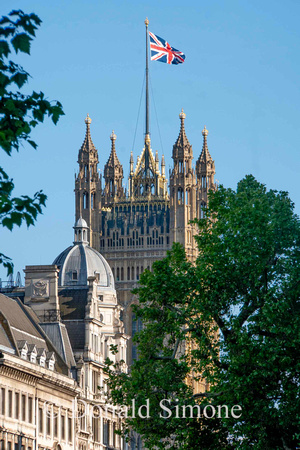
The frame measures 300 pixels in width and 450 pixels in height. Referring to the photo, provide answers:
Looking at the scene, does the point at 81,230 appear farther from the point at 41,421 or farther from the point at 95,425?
the point at 41,421

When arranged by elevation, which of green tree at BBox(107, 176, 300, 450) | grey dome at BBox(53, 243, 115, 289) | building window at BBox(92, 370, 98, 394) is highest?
grey dome at BBox(53, 243, 115, 289)

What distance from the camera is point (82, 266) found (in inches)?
5512

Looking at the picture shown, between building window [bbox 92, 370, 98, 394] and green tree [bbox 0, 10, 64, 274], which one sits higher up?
building window [bbox 92, 370, 98, 394]

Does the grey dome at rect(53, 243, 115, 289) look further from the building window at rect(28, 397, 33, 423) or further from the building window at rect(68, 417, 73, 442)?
the building window at rect(28, 397, 33, 423)

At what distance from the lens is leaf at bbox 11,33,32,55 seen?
29.8m

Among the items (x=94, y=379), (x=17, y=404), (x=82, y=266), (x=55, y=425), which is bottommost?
(x=17, y=404)

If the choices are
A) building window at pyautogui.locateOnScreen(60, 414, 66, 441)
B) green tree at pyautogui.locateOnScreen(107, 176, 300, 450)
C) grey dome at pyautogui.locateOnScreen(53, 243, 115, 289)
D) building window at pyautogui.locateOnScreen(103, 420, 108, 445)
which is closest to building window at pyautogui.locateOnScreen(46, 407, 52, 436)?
building window at pyautogui.locateOnScreen(60, 414, 66, 441)

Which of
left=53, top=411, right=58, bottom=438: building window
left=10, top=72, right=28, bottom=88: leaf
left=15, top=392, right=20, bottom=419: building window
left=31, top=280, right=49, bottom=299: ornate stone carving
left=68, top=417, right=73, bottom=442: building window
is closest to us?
left=10, top=72, right=28, bottom=88: leaf

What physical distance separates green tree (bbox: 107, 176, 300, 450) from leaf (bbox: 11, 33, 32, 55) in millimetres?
32272

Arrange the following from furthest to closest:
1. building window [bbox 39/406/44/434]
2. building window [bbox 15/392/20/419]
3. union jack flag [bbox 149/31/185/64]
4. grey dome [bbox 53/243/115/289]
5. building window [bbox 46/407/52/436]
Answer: union jack flag [bbox 149/31/185/64]
grey dome [bbox 53/243/115/289]
building window [bbox 46/407/52/436]
building window [bbox 39/406/44/434]
building window [bbox 15/392/20/419]

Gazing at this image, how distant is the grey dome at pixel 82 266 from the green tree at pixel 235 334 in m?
71.7

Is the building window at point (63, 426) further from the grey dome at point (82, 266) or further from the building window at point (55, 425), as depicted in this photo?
the grey dome at point (82, 266)

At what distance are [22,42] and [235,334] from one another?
34.4 m

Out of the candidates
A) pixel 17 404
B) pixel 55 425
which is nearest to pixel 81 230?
pixel 55 425
